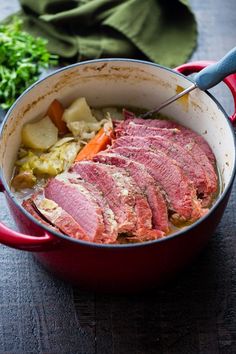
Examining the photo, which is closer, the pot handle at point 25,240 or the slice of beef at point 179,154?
the pot handle at point 25,240

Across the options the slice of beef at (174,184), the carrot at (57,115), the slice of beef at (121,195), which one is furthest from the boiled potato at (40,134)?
the slice of beef at (174,184)

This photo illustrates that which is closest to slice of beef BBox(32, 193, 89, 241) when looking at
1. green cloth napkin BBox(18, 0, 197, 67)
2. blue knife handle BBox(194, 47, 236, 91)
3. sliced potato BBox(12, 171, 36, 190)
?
sliced potato BBox(12, 171, 36, 190)

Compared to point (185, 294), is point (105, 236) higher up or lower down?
higher up

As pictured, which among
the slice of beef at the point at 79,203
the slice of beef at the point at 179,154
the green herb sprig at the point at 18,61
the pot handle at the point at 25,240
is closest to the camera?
the pot handle at the point at 25,240

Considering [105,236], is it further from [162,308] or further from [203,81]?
[203,81]

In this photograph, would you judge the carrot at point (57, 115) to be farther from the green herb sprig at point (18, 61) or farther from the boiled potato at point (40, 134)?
the green herb sprig at point (18, 61)

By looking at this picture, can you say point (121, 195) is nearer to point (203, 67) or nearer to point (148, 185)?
point (148, 185)

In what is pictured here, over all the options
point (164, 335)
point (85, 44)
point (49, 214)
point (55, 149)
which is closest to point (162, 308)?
point (164, 335)

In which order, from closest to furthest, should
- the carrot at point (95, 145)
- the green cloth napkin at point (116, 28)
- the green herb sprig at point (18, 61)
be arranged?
1. the carrot at point (95, 145)
2. the green herb sprig at point (18, 61)
3. the green cloth napkin at point (116, 28)
